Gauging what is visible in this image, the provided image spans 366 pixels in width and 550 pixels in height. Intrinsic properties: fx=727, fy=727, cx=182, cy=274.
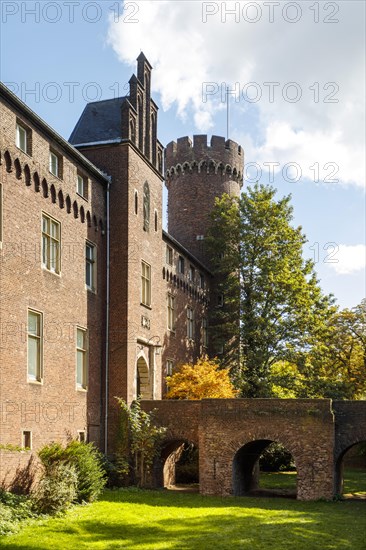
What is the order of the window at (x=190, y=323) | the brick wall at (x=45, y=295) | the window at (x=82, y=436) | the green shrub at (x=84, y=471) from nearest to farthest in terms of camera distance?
the brick wall at (x=45, y=295), the green shrub at (x=84, y=471), the window at (x=82, y=436), the window at (x=190, y=323)

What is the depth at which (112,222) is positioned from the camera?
27172 mm

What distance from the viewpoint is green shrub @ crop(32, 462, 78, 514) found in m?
18.9

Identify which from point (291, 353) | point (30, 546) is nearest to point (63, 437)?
point (30, 546)

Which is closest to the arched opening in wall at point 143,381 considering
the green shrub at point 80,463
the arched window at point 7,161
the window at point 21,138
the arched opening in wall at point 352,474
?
the green shrub at point 80,463

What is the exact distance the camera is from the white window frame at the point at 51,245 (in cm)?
2238

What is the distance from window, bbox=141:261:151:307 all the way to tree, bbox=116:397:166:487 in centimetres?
467

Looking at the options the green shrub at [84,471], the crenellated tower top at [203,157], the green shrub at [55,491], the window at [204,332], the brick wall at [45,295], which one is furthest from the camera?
the crenellated tower top at [203,157]

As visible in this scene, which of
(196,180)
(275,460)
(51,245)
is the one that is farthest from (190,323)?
(51,245)

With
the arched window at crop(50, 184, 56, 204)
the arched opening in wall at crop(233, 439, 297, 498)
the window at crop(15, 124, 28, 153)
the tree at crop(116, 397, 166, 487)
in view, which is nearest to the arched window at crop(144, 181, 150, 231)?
the arched window at crop(50, 184, 56, 204)

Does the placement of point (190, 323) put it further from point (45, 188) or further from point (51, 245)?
point (45, 188)

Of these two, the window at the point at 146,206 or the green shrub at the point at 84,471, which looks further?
the window at the point at 146,206

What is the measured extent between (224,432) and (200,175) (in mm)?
23936

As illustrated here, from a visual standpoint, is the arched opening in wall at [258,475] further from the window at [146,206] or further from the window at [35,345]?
the window at [146,206]

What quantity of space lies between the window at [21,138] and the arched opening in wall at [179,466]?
12188 mm
